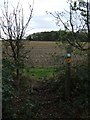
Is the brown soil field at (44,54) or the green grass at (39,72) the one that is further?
the green grass at (39,72)

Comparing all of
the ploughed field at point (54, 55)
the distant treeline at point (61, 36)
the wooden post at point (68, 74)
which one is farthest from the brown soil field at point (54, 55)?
the wooden post at point (68, 74)

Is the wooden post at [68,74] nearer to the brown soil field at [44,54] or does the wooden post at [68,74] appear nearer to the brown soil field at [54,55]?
the brown soil field at [54,55]

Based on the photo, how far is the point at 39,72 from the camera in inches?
488

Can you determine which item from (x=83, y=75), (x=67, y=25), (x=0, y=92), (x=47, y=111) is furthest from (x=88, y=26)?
(x=0, y=92)

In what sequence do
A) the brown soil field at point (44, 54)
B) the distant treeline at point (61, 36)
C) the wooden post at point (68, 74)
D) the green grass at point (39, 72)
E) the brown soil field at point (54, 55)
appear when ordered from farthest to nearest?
the green grass at point (39, 72)
the brown soil field at point (44, 54)
the brown soil field at point (54, 55)
the distant treeline at point (61, 36)
the wooden post at point (68, 74)

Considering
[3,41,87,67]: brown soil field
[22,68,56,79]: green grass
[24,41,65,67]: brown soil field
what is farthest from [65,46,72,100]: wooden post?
[22,68,56,79]: green grass

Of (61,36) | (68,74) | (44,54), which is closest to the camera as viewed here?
(68,74)

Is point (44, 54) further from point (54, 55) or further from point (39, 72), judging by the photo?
point (54, 55)

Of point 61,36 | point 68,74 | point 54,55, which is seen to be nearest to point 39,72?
point 54,55

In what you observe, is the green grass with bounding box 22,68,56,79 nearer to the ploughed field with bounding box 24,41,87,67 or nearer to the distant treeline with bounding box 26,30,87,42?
the ploughed field with bounding box 24,41,87,67

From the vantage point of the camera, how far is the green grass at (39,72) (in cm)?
1068

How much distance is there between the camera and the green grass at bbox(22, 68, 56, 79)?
10680 mm

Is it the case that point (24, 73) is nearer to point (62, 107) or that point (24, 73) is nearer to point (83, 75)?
point (62, 107)

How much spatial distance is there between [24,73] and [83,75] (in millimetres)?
3817
